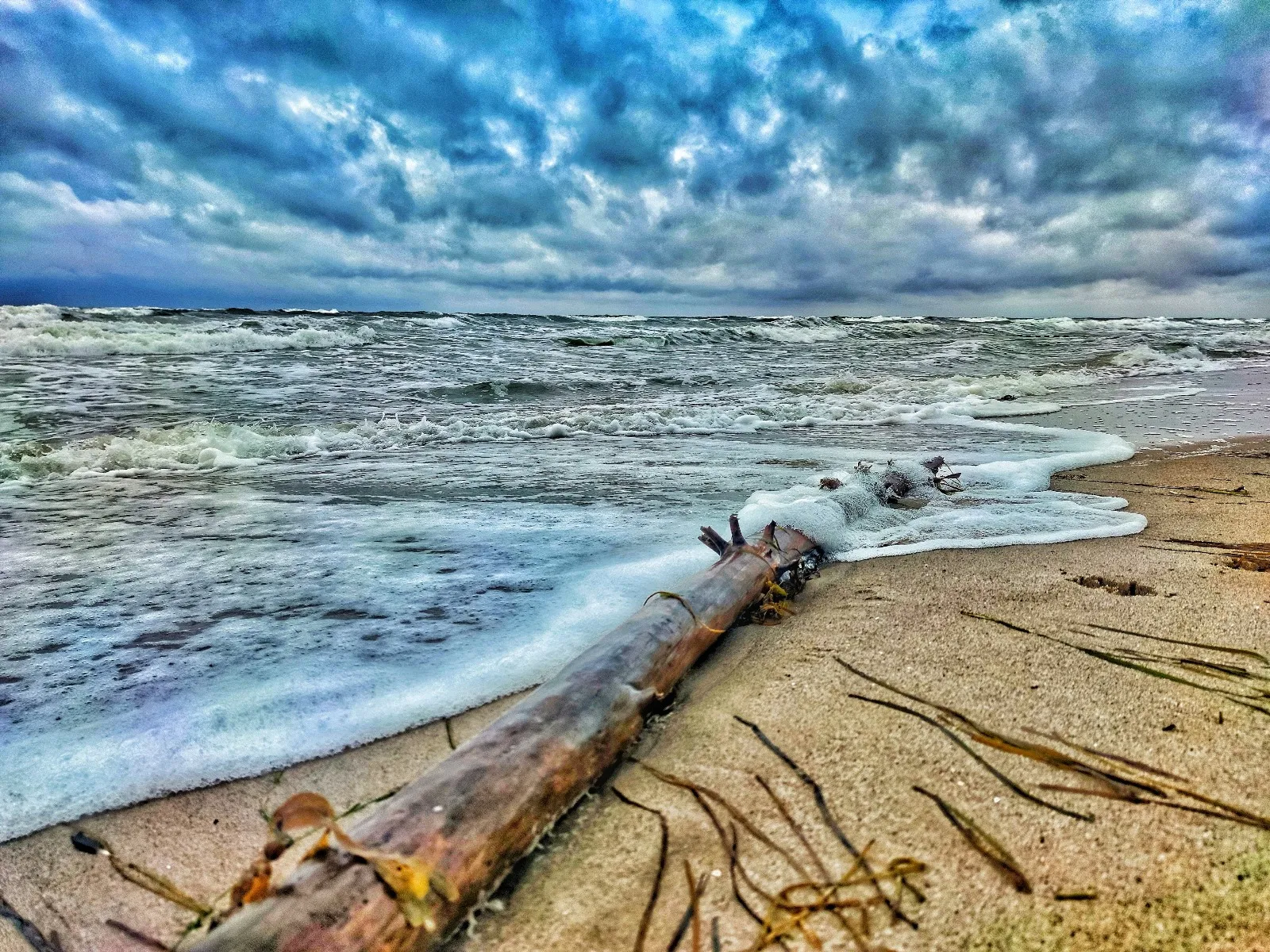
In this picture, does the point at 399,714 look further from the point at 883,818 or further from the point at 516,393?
the point at 516,393

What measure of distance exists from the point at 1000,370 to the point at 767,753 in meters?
15.2

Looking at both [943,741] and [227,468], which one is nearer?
[943,741]

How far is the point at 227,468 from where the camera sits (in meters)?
6.42

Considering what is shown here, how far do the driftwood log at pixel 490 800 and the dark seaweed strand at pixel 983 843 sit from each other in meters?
0.70

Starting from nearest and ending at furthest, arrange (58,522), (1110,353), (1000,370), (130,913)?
(130,913), (58,522), (1000,370), (1110,353)

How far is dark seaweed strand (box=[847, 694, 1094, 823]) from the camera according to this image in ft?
4.50

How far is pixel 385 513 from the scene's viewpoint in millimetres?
4477

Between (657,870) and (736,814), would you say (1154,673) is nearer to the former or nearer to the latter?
(736,814)

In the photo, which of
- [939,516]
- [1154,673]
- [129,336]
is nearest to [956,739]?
[1154,673]

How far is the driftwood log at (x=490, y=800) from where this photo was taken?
3.31ft

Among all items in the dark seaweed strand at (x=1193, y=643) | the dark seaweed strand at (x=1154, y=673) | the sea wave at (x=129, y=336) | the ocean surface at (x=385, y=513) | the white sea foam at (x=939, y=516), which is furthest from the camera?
the sea wave at (x=129, y=336)

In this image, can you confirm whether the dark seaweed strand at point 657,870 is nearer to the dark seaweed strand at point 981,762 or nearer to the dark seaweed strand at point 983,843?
the dark seaweed strand at point 983,843

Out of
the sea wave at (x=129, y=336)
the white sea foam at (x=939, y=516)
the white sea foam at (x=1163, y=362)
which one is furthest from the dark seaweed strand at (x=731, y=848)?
the sea wave at (x=129, y=336)

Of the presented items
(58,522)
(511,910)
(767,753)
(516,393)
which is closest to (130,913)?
(511,910)
